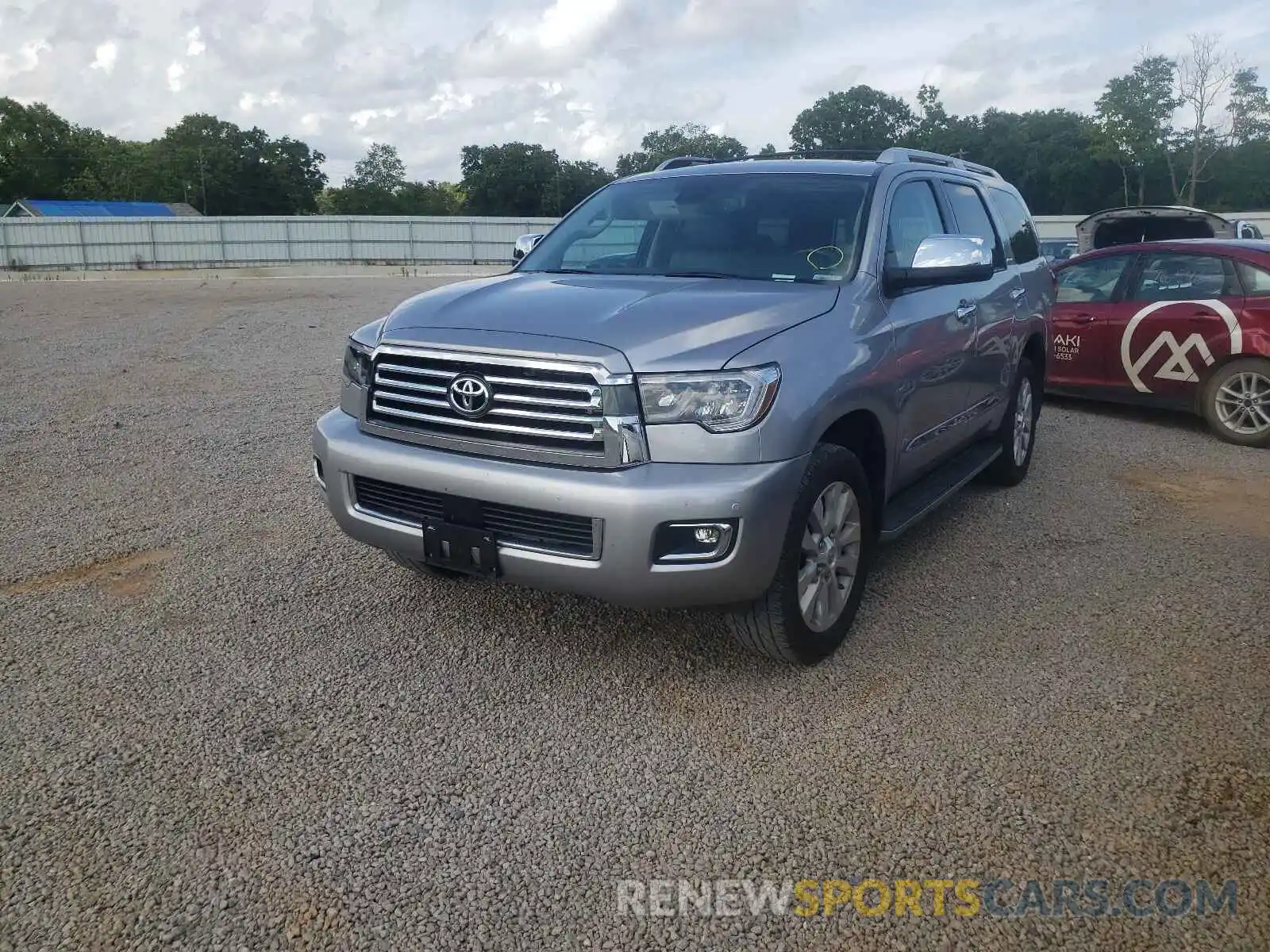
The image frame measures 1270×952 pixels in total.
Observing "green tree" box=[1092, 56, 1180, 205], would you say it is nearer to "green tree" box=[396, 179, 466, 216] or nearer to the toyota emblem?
"green tree" box=[396, 179, 466, 216]

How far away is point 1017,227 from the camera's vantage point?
20.3ft

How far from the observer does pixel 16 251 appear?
3150 cm

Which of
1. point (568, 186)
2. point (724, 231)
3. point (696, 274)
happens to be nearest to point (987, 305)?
A: point (724, 231)

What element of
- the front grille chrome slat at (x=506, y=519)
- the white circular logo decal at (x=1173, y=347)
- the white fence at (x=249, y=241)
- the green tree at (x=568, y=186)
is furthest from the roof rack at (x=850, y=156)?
the green tree at (x=568, y=186)

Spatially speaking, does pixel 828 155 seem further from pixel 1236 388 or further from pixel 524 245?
pixel 1236 388

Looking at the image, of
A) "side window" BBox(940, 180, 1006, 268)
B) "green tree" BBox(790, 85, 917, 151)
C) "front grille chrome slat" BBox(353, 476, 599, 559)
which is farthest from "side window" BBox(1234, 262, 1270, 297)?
"green tree" BBox(790, 85, 917, 151)

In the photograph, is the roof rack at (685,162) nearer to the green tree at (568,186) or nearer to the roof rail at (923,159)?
the roof rail at (923,159)

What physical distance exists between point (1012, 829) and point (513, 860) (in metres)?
1.37

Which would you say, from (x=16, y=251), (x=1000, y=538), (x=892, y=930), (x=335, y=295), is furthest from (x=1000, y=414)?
(x=16, y=251)

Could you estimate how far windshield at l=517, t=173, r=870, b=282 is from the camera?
13.5 feet

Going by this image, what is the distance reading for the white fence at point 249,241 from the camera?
31953 mm

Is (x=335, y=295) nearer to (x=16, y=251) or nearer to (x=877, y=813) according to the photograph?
(x=16, y=251)

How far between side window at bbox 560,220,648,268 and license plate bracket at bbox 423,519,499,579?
1.66 metres

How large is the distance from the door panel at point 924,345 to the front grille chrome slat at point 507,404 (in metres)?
1.45
